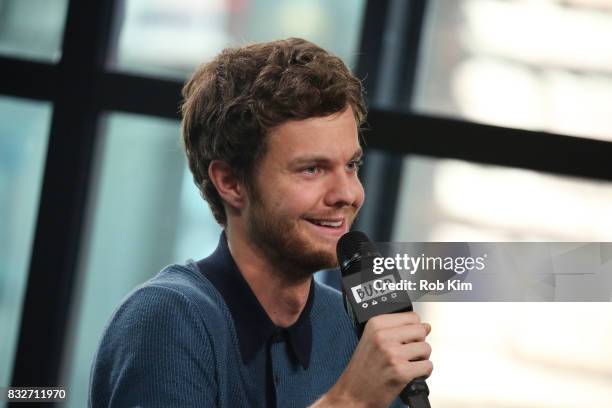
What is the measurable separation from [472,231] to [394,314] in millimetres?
1891

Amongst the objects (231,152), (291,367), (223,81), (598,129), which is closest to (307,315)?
(291,367)

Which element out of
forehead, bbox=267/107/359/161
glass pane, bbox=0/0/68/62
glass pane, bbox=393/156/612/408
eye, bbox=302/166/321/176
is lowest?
glass pane, bbox=393/156/612/408

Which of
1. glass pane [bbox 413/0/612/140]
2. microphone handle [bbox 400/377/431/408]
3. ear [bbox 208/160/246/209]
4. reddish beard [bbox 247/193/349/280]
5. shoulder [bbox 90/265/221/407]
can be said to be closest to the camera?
microphone handle [bbox 400/377/431/408]

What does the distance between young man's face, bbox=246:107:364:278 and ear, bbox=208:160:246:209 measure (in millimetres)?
79

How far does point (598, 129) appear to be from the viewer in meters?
3.11

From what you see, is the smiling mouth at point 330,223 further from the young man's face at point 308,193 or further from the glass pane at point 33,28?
the glass pane at point 33,28

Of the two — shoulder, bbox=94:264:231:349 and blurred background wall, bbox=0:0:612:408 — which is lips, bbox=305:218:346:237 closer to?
shoulder, bbox=94:264:231:349

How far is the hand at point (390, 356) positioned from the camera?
1270mm

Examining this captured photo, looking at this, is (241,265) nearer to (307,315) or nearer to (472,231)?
(307,315)

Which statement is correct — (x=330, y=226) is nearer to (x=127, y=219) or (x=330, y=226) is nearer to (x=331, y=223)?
(x=331, y=223)

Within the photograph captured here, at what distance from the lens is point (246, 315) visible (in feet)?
5.29

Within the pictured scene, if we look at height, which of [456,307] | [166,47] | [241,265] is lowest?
[456,307]

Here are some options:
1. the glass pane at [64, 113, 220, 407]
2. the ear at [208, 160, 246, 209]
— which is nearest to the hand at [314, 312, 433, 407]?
the ear at [208, 160, 246, 209]

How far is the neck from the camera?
5.46 feet
